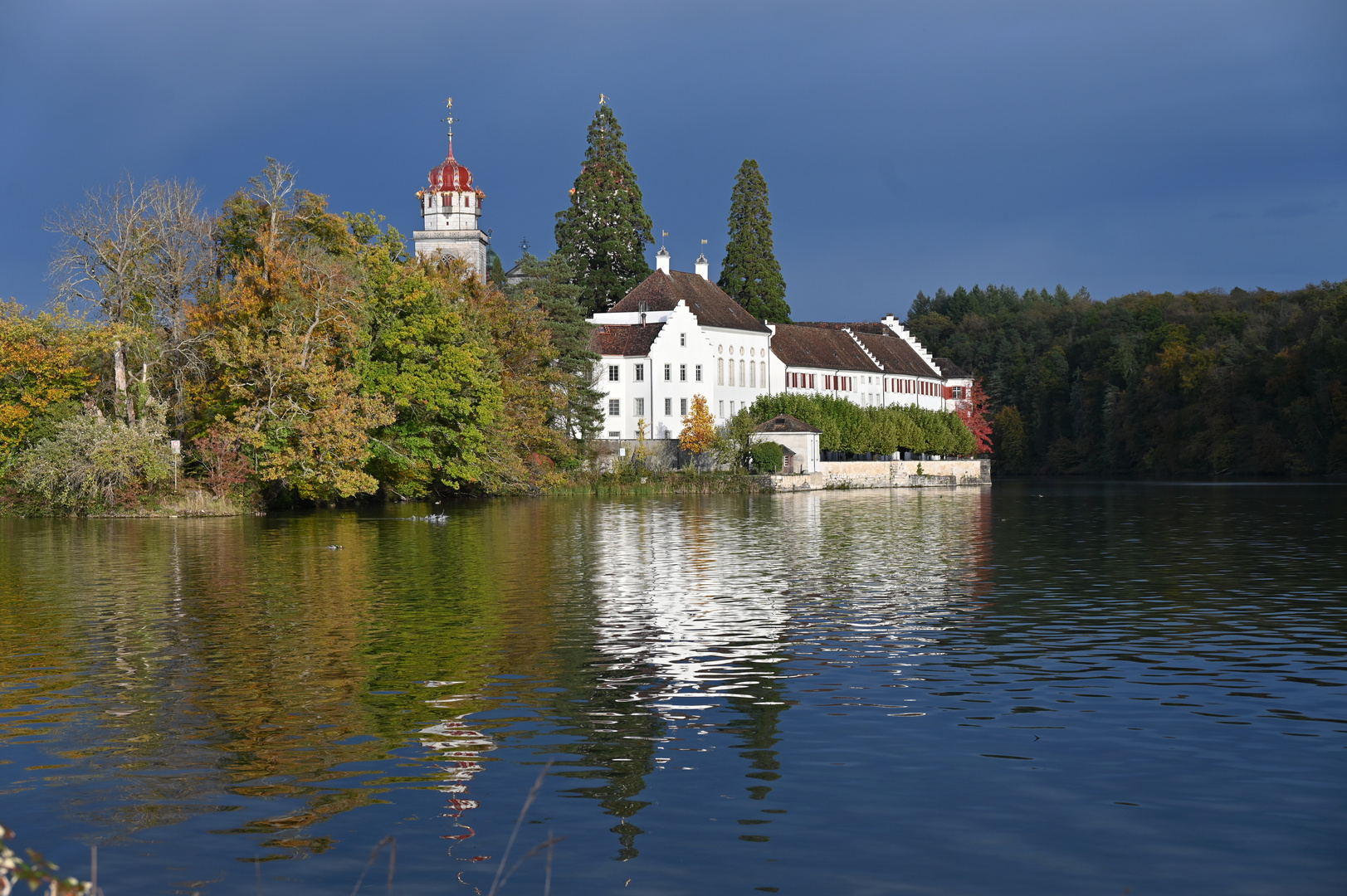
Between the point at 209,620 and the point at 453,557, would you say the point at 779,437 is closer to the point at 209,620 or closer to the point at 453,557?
the point at 453,557

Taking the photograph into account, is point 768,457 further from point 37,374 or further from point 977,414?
point 977,414

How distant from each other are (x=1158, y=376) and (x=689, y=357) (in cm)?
6321

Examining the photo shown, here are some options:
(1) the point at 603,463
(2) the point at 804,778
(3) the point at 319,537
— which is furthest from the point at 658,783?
(1) the point at 603,463

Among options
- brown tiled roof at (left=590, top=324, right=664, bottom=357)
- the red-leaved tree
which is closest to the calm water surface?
brown tiled roof at (left=590, top=324, right=664, bottom=357)

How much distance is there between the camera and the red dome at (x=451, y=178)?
106 meters

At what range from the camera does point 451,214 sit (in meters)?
105

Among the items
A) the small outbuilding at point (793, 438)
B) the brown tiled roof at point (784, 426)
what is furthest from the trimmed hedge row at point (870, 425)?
the small outbuilding at point (793, 438)

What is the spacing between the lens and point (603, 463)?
94.0 metres

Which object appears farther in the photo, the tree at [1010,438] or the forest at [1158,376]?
the tree at [1010,438]

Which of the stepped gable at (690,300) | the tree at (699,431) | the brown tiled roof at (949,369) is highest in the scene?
the stepped gable at (690,300)

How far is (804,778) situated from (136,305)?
54.7 m

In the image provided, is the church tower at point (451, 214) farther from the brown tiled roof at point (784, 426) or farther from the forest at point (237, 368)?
the forest at point (237, 368)

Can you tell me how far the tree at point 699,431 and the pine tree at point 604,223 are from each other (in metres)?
A: 13.2

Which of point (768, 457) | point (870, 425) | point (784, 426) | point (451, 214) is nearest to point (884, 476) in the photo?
point (870, 425)
